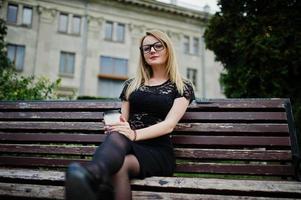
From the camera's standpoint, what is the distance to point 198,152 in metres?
2.62

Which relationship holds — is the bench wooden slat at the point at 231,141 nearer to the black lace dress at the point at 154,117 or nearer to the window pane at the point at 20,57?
the black lace dress at the point at 154,117

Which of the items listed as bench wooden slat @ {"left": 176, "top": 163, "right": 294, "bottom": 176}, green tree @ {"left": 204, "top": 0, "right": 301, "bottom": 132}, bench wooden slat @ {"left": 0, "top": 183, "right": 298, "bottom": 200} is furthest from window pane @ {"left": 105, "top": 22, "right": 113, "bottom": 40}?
bench wooden slat @ {"left": 0, "top": 183, "right": 298, "bottom": 200}

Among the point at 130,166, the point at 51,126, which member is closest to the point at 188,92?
the point at 130,166

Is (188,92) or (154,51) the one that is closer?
(188,92)

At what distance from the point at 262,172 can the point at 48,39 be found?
21.0 m

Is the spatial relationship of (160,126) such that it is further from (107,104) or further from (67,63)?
(67,63)

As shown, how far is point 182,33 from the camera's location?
2506 centimetres

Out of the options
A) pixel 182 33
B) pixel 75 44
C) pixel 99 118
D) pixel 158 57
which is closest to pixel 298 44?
pixel 158 57

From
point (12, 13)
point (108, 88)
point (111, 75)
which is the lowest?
point (108, 88)

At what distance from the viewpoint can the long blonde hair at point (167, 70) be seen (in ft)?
9.16

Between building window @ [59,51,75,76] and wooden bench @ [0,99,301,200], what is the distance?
18831 millimetres

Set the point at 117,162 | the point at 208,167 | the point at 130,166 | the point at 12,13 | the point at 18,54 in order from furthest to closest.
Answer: the point at 12,13 → the point at 18,54 → the point at 208,167 → the point at 130,166 → the point at 117,162

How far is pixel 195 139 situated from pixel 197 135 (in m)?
0.06

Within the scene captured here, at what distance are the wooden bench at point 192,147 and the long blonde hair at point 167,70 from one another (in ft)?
1.01
